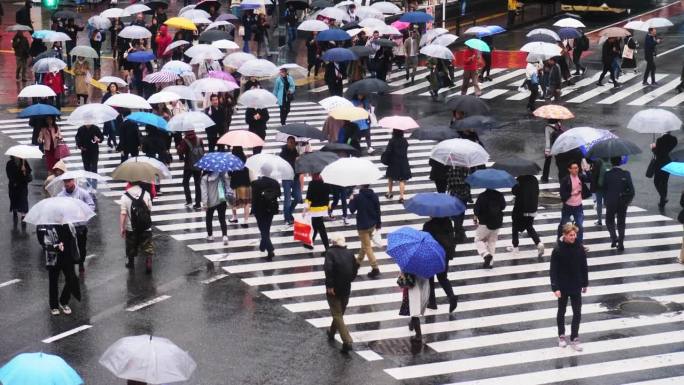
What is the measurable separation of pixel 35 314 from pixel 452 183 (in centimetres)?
723

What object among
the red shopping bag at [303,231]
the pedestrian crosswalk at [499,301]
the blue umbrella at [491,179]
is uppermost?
the blue umbrella at [491,179]

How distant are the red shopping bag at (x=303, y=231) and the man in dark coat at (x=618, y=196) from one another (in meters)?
4.82

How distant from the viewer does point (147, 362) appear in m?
12.1

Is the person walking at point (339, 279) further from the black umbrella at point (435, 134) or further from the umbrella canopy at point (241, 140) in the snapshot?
the black umbrella at point (435, 134)

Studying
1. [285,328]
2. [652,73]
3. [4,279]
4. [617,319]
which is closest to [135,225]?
[4,279]

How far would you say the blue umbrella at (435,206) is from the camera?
59.5 ft

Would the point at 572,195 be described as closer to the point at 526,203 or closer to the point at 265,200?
the point at 526,203

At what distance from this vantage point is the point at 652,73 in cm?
3666

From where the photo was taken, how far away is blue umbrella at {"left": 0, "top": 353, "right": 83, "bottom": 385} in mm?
11086

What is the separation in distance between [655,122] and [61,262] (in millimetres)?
11089

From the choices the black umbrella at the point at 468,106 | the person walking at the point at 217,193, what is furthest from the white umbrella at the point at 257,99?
the person walking at the point at 217,193

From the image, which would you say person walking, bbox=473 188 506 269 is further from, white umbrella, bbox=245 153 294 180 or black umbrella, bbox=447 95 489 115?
black umbrella, bbox=447 95 489 115

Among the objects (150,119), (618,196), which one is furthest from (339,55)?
(618,196)

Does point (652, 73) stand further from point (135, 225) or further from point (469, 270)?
point (135, 225)
